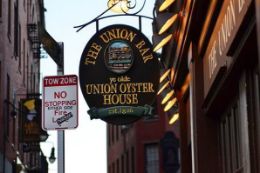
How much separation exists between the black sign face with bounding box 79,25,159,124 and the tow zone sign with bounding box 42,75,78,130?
0.80 meters

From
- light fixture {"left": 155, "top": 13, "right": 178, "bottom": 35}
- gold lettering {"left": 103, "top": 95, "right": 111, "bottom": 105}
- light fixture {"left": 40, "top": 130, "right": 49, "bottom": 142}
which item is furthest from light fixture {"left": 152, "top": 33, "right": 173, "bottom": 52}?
light fixture {"left": 40, "top": 130, "right": 49, "bottom": 142}

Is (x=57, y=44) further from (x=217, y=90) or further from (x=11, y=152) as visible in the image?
(x=11, y=152)

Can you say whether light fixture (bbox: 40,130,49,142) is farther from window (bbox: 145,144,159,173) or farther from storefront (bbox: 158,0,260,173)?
storefront (bbox: 158,0,260,173)

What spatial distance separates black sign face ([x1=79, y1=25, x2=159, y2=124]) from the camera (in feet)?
43.9

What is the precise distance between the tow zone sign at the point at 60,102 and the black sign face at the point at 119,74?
2.64 ft

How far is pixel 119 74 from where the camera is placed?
45.2 feet

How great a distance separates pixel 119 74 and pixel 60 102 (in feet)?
4.18

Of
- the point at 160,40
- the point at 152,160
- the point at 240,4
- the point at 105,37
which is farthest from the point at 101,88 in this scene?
the point at 152,160

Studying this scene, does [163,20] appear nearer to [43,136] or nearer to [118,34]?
[118,34]

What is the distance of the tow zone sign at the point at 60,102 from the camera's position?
46.3 feet

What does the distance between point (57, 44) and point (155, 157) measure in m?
40.1

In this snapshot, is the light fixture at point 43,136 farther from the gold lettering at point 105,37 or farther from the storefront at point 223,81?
the storefront at point 223,81

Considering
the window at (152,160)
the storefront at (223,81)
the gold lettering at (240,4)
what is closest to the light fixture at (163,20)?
the storefront at (223,81)

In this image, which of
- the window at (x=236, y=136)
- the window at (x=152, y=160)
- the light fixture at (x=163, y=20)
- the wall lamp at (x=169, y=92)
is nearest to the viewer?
the window at (x=236, y=136)
